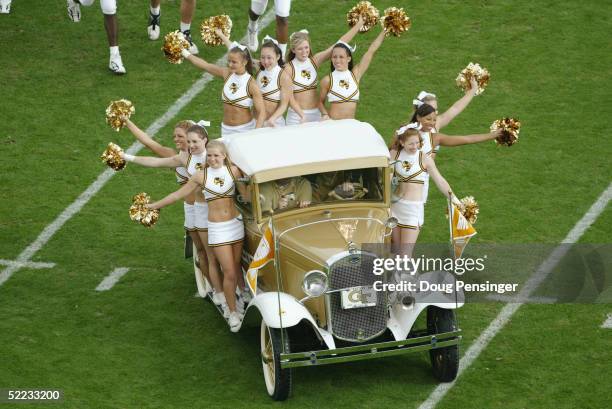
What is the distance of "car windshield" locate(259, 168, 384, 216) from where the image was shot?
36.0 feet

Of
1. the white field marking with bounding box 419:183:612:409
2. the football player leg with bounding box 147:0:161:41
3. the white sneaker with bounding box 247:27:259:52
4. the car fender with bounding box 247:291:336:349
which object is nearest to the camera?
the car fender with bounding box 247:291:336:349

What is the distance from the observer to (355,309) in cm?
1044

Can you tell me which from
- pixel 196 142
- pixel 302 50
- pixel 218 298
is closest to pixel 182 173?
pixel 196 142

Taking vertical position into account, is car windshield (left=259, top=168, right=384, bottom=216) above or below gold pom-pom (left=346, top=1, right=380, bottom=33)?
below

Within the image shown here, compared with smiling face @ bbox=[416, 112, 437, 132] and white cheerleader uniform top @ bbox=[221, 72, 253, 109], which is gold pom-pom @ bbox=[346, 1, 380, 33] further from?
Answer: smiling face @ bbox=[416, 112, 437, 132]

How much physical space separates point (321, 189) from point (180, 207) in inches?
134

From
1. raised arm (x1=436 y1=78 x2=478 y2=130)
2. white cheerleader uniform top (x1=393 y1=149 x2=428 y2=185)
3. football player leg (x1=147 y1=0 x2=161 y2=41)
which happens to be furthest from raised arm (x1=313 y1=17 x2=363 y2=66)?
football player leg (x1=147 y1=0 x2=161 y2=41)

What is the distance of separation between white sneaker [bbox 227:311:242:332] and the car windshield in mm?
1033

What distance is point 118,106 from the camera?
12.0 m

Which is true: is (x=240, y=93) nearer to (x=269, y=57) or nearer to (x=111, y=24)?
(x=269, y=57)

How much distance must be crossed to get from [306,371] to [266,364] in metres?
0.47

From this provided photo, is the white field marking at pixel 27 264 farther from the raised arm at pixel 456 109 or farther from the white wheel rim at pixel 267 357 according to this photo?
the raised arm at pixel 456 109

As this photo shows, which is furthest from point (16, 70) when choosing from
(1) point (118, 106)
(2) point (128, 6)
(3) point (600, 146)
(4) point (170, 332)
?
(3) point (600, 146)

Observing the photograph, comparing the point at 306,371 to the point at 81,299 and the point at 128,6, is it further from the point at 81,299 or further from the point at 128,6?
the point at 128,6
